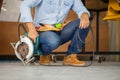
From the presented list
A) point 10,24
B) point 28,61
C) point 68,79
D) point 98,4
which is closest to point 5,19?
point 10,24

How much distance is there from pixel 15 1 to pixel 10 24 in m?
0.31

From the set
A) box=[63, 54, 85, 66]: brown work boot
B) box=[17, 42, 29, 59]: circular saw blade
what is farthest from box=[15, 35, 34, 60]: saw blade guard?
box=[63, 54, 85, 66]: brown work boot

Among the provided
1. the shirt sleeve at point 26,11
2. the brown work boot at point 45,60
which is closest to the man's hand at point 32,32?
the shirt sleeve at point 26,11

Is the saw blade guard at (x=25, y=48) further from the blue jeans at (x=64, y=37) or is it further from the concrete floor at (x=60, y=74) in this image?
the concrete floor at (x=60, y=74)

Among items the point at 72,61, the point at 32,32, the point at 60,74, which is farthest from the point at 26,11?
the point at 60,74

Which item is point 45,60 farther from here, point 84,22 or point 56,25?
point 84,22

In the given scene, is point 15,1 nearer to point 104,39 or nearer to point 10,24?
point 10,24

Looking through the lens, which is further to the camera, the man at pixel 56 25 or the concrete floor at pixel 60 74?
the man at pixel 56 25

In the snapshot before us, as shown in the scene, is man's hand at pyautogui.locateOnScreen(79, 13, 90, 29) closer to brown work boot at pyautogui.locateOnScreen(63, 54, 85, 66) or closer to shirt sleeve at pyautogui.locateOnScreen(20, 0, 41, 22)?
brown work boot at pyautogui.locateOnScreen(63, 54, 85, 66)

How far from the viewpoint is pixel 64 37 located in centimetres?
277

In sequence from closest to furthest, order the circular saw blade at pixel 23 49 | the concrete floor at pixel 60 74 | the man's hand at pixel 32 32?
1. the concrete floor at pixel 60 74
2. the man's hand at pixel 32 32
3. the circular saw blade at pixel 23 49

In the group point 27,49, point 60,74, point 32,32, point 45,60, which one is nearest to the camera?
point 60,74

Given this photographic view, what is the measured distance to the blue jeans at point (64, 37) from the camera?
2674 millimetres

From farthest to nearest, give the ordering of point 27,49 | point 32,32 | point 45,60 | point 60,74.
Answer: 1. point 45,60
2. point 27,49
3. point 32,32
4. point 60,74
